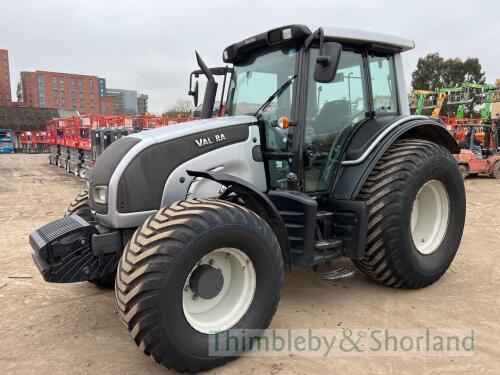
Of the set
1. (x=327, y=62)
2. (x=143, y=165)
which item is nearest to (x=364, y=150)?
(x=327, y=62)

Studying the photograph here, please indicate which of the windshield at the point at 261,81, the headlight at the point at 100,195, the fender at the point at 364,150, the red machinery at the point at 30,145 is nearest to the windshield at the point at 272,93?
the windshield at the point at 261,81

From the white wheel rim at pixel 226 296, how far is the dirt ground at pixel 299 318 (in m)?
0.28

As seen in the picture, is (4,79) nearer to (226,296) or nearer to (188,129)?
(188,129)

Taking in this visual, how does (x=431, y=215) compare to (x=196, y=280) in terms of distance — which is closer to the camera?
(x=196, y=280)

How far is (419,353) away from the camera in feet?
9.52

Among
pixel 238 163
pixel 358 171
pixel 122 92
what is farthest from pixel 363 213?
pixel 122 92

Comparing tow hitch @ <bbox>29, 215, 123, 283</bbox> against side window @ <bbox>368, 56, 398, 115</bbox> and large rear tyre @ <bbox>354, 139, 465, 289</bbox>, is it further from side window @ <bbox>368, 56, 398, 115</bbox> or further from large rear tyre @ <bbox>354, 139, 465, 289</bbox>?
side window @ <bbox>368, 56, 398, 115</bbox>

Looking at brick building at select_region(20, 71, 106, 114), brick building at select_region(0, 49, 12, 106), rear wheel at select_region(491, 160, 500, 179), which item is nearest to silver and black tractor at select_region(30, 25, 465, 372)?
rear wheel at select_region(491, 160, 500, 179)

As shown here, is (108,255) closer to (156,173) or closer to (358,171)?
(156,173)

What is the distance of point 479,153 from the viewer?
13.6 meters

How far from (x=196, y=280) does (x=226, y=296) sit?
0.30 m

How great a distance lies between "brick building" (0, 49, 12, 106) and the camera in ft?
209

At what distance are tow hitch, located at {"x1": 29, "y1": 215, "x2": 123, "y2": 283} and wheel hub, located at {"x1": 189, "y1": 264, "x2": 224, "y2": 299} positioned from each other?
66cm

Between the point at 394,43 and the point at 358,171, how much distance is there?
132 cm
